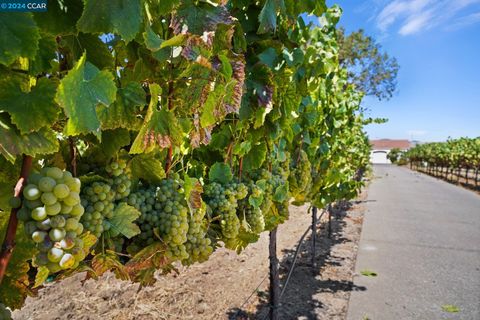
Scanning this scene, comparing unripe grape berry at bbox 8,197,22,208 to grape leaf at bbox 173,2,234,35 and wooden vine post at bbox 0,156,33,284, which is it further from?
grape leaf at bbox 173,2,234,35

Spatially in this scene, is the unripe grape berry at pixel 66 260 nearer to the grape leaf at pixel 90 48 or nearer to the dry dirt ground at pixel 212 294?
the grape leaf at pixel 90 48

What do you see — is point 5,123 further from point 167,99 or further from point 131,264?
point 131,264

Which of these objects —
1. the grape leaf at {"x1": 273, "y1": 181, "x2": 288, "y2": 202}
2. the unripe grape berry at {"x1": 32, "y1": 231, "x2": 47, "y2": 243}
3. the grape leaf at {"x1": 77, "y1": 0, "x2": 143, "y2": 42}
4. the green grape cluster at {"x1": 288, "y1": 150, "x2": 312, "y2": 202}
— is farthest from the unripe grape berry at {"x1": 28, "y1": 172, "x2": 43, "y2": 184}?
the green grape cluster at {"x1": 288, "y1": 150, "x2": 312, "y2": 202}

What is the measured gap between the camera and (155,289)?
211 inches

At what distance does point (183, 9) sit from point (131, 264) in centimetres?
89

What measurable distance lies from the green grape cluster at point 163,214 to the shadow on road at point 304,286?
3.19 m

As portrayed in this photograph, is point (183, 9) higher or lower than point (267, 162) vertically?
higher

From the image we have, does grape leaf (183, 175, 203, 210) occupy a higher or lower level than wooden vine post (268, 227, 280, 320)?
higher

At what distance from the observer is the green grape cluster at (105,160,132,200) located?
1253mm

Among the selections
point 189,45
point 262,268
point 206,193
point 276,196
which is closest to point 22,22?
point 189,45

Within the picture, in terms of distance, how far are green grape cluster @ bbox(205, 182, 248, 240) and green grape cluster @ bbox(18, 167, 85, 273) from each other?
3.58ft

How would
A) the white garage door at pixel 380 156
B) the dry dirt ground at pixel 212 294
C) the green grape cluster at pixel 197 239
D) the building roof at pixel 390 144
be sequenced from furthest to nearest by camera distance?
the building roof at pixel 390 144
the white garage door at pixel 380 156
the dry dirt ground at pixel 212 294
the green grape cluster at pixel 197 239

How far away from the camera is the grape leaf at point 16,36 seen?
2.27ft

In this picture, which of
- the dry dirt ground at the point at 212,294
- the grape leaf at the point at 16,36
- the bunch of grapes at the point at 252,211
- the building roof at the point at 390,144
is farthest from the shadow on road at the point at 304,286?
the building roof at the point at 390,144
